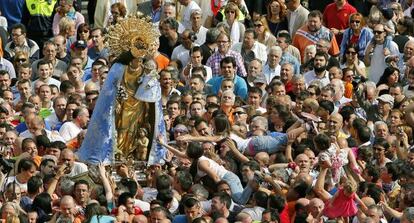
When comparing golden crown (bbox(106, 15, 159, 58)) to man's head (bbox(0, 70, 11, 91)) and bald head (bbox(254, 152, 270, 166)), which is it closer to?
bald head (bbox(254, 152, 270, 166))

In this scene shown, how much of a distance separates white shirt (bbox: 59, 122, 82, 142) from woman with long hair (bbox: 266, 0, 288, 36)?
504cm

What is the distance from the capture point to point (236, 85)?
1112 inches

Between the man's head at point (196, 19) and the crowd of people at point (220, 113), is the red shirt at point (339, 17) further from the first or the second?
the man's head at point (196, 19)

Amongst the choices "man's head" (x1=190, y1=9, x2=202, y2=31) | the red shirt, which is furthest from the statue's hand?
the red shirt

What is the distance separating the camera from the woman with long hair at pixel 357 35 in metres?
30.2

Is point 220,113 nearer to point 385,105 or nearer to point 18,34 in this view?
point 385,105

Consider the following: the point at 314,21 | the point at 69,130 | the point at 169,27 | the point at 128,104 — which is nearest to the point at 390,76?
the point at 314,21

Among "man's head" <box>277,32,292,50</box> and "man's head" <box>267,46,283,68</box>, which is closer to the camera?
"man's head" <box>267,46,283,68</box>

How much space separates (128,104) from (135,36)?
0.81 m

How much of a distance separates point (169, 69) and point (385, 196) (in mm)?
4571

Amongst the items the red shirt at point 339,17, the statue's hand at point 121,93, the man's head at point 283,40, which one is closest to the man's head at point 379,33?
the man's head at point 283,40

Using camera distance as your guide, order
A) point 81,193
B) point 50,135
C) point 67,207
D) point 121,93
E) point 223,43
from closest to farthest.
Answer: point 67,207 → point 81,193 → point 121,93 → point 50,135 → point 223,43

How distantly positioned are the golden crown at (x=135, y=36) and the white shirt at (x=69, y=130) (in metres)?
1.90

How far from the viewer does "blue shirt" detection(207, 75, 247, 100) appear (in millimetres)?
28125
